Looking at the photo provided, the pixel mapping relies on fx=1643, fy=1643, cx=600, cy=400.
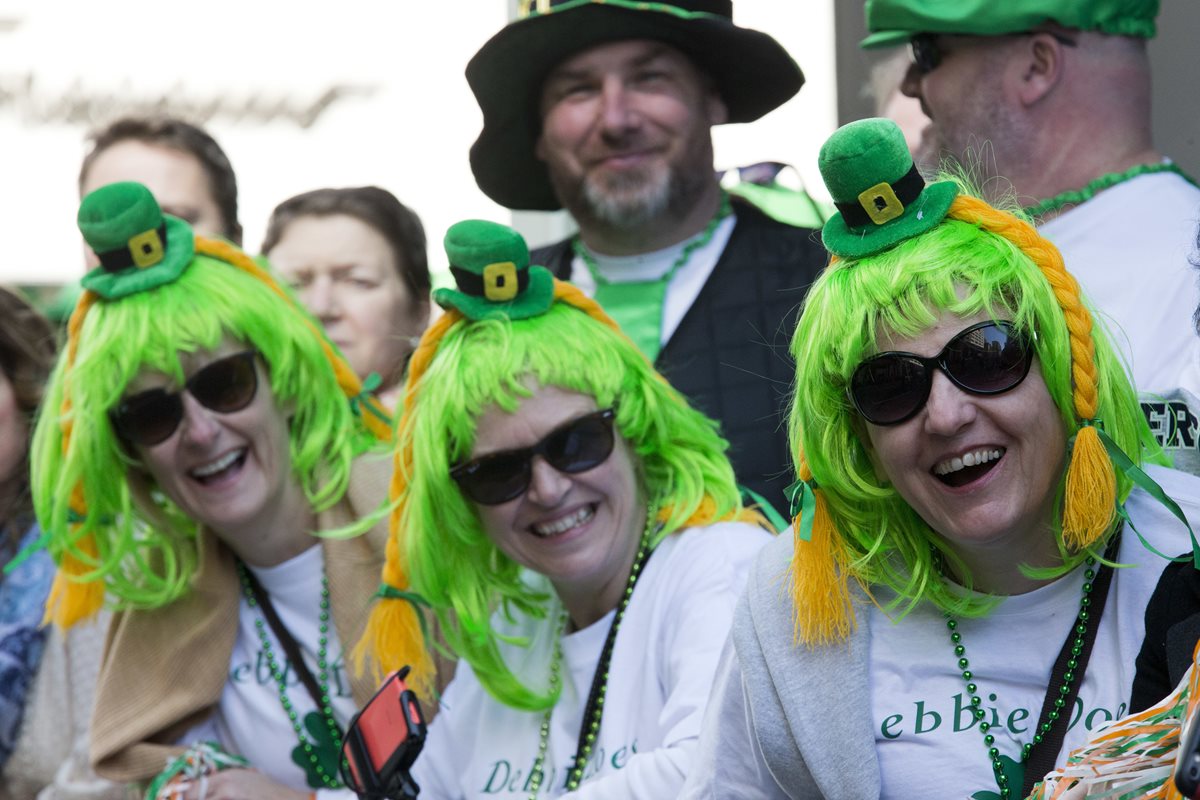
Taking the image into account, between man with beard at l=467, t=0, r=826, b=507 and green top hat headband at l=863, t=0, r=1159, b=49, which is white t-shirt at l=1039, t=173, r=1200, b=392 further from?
man with beard at l=467, t=0, r=826, b=507

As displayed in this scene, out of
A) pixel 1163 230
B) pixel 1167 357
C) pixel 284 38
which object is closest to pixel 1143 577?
pixel 1167 357

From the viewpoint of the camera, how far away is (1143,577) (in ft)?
6.92

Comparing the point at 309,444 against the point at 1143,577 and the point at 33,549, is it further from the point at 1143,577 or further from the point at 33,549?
the point at 1143,577

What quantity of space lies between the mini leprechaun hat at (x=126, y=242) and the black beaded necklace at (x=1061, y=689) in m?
1.93

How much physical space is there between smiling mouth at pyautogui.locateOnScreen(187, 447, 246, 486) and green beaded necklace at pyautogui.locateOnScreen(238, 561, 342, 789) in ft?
0.88

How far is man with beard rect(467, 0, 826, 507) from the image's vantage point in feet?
11.7

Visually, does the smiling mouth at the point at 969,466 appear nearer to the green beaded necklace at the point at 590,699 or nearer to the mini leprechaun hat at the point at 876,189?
the mini leprechaun hat at the point at 876,189

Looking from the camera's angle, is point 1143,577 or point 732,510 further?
point 732,510

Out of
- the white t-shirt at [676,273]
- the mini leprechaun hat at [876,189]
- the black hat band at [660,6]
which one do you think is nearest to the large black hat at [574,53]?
the black hat band at [660,6]

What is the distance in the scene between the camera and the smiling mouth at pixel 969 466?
2.12 meters

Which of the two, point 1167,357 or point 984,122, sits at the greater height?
point 984,122

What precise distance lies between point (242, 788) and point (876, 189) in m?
1.77

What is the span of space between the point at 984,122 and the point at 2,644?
8.05 feet

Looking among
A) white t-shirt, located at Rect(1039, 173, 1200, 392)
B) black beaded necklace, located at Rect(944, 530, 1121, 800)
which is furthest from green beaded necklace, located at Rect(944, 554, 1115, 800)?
white t-shirt, located at Rect(1039, 173, 1200, 392)
